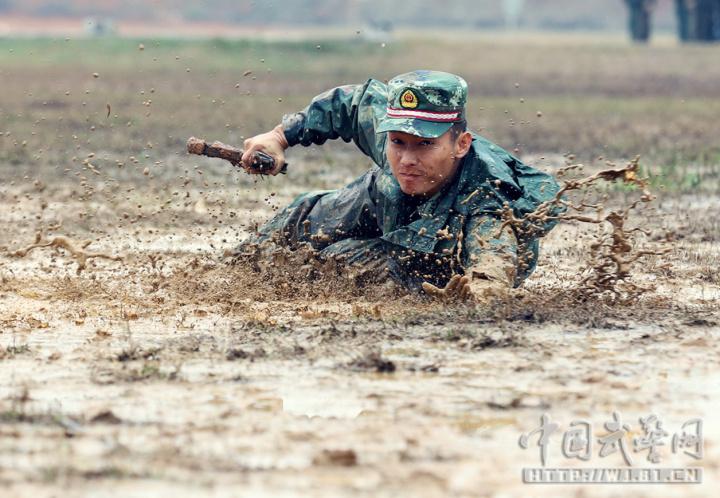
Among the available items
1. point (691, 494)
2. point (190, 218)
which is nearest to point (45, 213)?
point (190, 218)

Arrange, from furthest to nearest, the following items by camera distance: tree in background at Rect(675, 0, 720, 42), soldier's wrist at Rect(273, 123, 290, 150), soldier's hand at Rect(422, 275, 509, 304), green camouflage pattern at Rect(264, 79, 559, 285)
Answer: tree in background at Rect(675, 0, 720, 42), soldier's wrist at Rect(273, 123, 290, 150), green camouflage pattern at Rect(264, 79, 559, 285), soldier's hand at Rect(422, 275, 509, 304)

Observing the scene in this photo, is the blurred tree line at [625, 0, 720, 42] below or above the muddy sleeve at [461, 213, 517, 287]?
below

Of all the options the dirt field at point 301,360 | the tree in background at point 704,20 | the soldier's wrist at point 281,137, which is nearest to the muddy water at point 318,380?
the dirt field at point 301,360

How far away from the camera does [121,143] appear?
51.9 feet

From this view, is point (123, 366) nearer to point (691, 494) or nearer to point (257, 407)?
point (257, 407)

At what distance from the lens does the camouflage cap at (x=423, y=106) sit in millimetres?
6355

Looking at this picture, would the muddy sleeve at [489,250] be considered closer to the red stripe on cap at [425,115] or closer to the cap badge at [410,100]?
the red stripe on cap at [425,115]

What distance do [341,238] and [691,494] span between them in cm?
360

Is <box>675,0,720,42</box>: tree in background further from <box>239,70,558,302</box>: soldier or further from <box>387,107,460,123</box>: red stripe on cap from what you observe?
<box>387,107,460,123</box>: red stripe on cap

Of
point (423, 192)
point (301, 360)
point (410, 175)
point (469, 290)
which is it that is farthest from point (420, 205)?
point (301, 360)

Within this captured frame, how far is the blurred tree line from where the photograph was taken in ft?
150

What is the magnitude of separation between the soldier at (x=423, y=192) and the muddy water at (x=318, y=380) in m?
0.19

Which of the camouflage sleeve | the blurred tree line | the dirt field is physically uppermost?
the camouflage sleeve

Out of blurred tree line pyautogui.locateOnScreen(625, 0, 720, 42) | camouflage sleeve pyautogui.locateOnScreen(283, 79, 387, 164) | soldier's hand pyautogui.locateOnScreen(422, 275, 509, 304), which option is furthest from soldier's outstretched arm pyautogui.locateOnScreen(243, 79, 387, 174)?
blurred tree line pyautogui.locateOnScreen(625, 0, 720, 42)
